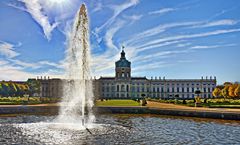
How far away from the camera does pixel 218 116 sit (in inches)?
863

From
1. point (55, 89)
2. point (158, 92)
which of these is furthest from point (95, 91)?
point (158, 92)

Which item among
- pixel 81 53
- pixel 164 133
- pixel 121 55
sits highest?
pixel 121 55

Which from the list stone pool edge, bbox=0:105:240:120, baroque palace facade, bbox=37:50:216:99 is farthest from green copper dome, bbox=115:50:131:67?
stone pool edge, bbox=0:105:240:120

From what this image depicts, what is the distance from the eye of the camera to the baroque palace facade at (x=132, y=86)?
99.1 metres

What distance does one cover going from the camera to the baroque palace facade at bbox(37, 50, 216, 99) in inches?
3900

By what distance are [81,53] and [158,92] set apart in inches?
3393

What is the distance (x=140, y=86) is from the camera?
331 ft

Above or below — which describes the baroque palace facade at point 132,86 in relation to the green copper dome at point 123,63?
below

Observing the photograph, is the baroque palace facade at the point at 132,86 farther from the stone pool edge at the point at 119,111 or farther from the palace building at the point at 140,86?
the stone pool edge at the point at 119,111

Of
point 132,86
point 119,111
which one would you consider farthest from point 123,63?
point 119,111

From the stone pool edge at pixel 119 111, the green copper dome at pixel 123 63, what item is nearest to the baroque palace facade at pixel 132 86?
the green copper dome at pixel 123 63

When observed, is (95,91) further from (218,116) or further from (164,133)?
(164,133)

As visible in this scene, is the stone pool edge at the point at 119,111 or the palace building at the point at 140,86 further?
the palace building at the point at 140,86

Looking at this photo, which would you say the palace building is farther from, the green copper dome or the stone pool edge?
the stone pool edge
